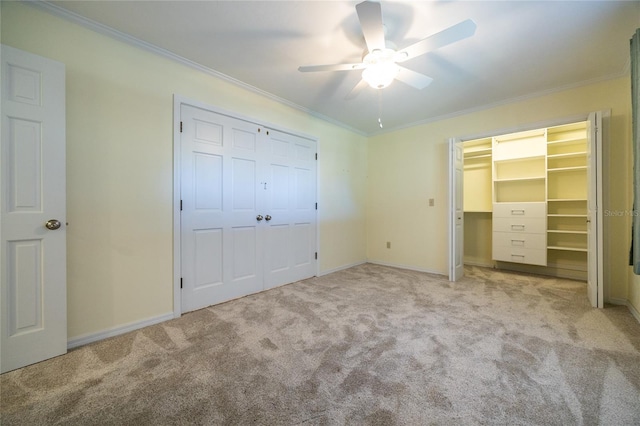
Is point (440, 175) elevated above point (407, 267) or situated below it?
above

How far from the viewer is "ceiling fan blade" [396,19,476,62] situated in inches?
55.1

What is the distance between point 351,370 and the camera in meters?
1.53

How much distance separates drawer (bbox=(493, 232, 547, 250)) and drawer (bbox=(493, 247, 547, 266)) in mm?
59

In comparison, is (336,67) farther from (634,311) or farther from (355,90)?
(634,311)

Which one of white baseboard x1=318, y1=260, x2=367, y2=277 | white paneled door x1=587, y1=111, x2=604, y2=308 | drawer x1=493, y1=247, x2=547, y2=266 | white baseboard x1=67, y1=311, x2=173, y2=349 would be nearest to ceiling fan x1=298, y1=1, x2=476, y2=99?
white paneled door x1=587, y1=111, x2=604, y2=308

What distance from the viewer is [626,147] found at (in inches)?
100

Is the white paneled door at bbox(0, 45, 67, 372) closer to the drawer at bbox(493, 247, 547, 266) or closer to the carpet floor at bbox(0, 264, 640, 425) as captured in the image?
the carpet floor at bbox(0, 264, 640, 425)

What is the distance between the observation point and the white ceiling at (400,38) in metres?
1.72

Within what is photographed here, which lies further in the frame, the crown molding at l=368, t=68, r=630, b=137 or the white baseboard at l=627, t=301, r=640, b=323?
the crown molding at l=368, t=68, r=630, b=137

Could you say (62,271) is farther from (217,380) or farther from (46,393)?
Answer: (217,380)

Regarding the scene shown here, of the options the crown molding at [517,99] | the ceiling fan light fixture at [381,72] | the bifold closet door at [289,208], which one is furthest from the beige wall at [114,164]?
the crown molding at [517,99]

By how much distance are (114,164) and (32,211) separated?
A: 59cm

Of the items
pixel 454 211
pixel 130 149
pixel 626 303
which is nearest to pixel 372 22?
pixel 130 149

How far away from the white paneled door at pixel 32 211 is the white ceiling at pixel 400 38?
2.18 ft
